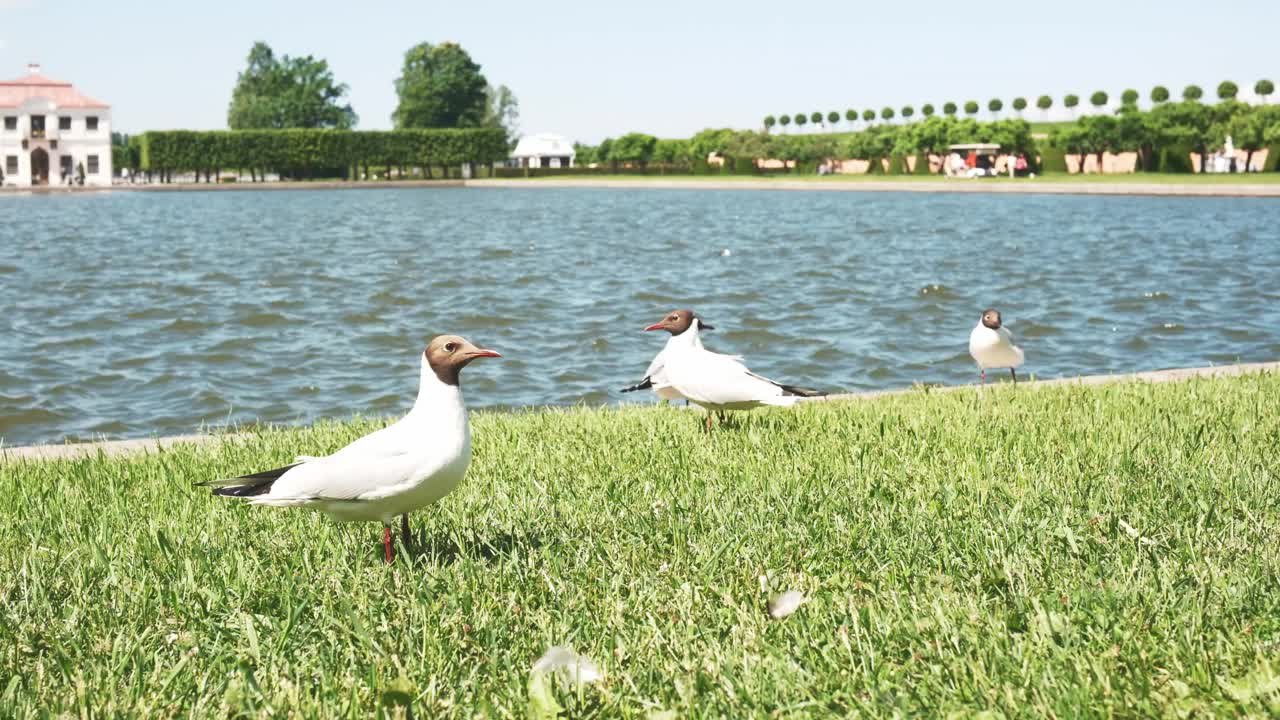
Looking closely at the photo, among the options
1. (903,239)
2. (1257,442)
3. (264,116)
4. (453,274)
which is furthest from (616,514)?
(264,116)

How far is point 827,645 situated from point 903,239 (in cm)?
3142

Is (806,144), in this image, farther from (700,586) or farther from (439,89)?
(700,586)

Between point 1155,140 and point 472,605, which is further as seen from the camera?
point 1155,140

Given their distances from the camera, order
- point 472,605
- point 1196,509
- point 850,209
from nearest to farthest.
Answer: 1. point 472,605
2. point 1196,509
3. point 850,209

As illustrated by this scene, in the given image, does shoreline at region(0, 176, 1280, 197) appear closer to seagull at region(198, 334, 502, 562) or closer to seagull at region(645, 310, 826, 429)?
seagull at region(645, 310, 826, 429)

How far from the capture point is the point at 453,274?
2448cm

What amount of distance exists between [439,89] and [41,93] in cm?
3614

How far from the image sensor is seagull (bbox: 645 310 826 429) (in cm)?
619

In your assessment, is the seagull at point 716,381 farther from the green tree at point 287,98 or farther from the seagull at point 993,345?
the green tree at point 287,98

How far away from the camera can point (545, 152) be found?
128 meters

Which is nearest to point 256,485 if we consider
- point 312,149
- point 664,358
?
point 664,358

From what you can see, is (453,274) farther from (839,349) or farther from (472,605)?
(472,605)

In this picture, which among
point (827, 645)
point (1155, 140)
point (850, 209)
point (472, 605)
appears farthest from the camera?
point (1155, 140)

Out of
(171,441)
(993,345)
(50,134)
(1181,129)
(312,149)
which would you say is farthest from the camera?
(312,149)
